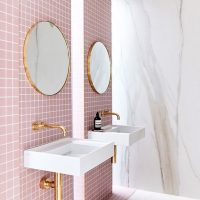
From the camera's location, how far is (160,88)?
10.0 ft

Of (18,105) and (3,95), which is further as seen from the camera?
(18,105)

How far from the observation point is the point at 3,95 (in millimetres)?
1489

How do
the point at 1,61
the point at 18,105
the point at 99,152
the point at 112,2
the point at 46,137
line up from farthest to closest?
the point at 112,2
the point at 46,137
the point at 99,152
the point at 18,105
the point at 1,61

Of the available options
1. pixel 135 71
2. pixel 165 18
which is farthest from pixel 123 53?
pixel 165 18

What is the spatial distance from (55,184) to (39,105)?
0.56 m

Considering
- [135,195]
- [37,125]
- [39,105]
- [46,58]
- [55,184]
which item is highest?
[46,58]

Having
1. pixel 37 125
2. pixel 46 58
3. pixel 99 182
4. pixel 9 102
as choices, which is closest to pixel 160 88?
pixel 99 182

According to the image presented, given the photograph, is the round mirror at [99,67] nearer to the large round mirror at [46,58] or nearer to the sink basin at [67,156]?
the large round mirror at [46,58]

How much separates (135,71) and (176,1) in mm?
902

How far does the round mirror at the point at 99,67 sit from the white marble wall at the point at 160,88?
0.78ft

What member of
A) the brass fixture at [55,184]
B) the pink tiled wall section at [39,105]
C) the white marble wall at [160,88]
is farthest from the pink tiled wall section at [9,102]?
the white marble wall at [160,88]

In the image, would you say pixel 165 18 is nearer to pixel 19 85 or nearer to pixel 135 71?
pixel 135 71

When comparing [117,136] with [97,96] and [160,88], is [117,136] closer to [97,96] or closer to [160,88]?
[97,96]

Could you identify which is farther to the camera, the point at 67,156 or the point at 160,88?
the point at 160,88
